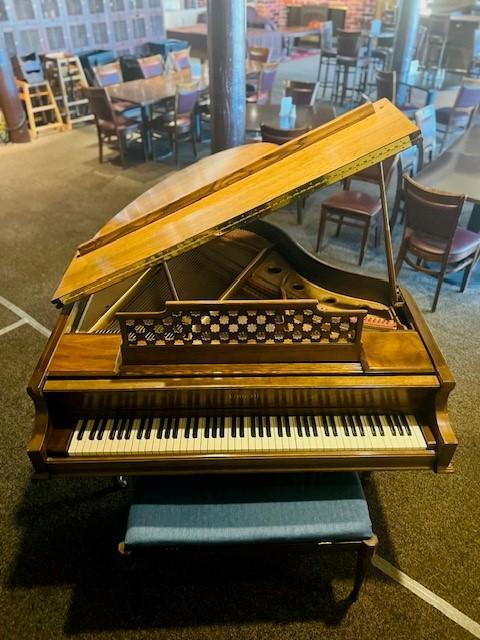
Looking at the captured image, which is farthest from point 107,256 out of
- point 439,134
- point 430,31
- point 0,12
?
point 430,31

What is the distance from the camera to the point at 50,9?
8.70m

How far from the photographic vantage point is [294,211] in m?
5.73

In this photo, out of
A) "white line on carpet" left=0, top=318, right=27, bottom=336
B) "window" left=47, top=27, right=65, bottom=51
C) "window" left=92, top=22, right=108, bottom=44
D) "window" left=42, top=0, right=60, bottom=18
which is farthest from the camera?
"window" left=92, top=22, right=108, bottom=44

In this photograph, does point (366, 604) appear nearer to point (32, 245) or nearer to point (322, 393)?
point (322, 393)

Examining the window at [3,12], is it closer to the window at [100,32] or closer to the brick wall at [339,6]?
the window at [100,32]

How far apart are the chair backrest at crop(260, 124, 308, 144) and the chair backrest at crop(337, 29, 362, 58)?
513cm

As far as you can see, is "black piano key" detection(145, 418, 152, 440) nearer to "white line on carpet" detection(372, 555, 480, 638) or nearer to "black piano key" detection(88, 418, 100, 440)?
"black piano key" detection(88, 418, 100, 440)

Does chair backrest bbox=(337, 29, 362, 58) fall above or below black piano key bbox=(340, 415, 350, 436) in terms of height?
above

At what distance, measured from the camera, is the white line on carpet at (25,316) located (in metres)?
3.91

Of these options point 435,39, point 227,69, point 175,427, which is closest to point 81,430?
point 175,427

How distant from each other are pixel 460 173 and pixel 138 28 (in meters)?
8.08

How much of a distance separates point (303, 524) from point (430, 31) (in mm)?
12275

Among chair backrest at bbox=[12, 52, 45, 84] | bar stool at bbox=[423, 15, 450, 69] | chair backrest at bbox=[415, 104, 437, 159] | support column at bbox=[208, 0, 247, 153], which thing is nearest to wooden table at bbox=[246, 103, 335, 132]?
support column at bbox=[208, 0, 247, 153]

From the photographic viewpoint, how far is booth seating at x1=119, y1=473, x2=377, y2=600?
1.91 meters
